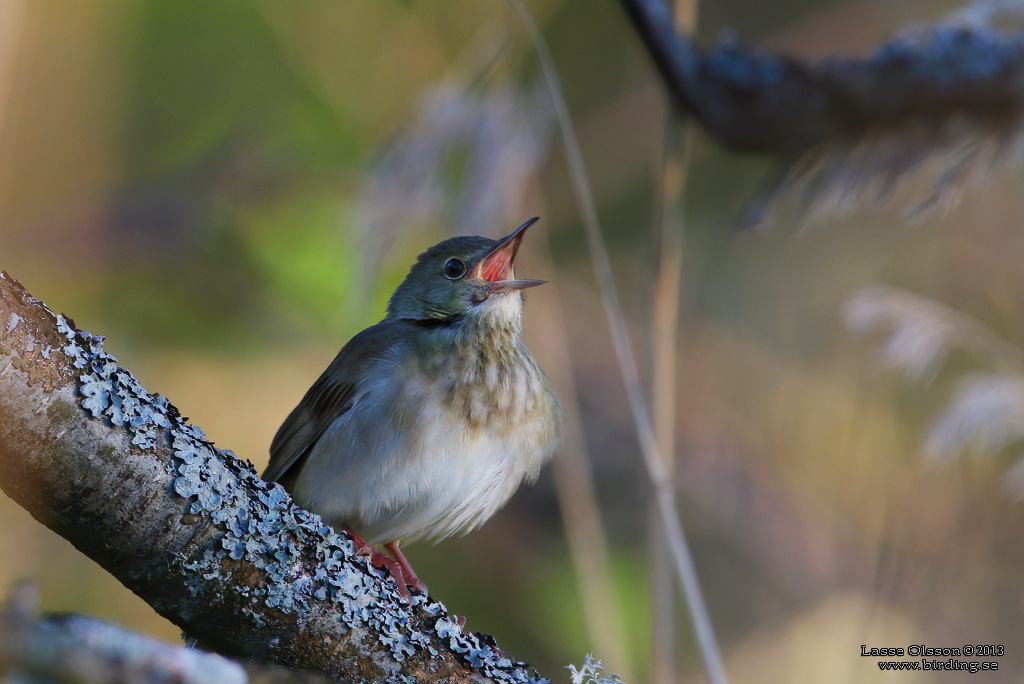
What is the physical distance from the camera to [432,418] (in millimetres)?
2412

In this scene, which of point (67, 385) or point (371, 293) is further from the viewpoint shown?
point (371, 293)

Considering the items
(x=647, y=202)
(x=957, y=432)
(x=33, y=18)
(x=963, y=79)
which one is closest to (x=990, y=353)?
(x=957, y=432)

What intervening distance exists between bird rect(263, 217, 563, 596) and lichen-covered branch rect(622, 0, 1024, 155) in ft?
3.59

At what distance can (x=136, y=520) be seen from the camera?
1.38 meters

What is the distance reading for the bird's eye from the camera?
2.83 metres

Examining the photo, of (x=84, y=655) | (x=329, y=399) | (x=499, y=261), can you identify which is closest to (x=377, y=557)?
(x=329, y=399)

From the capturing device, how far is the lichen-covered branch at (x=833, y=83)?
2881mm

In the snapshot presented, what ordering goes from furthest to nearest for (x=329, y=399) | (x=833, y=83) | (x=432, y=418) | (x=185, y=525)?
1. (x=833, y=83)
2. (x=329, y=399)
3. (x=432, y=418)
4. (x=185, y=525)

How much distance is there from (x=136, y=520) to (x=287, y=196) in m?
3.75

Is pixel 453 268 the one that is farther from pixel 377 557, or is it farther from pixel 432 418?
pixel 377 557

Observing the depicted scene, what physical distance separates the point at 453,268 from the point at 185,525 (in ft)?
5.22

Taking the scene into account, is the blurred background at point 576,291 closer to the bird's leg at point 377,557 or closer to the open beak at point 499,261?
the open beak at point 499,261

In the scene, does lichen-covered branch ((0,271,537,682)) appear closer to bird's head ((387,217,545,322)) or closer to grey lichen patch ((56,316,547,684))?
grey lichen patch ((56,316,547,684))

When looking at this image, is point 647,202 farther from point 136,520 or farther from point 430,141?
point 136,520
